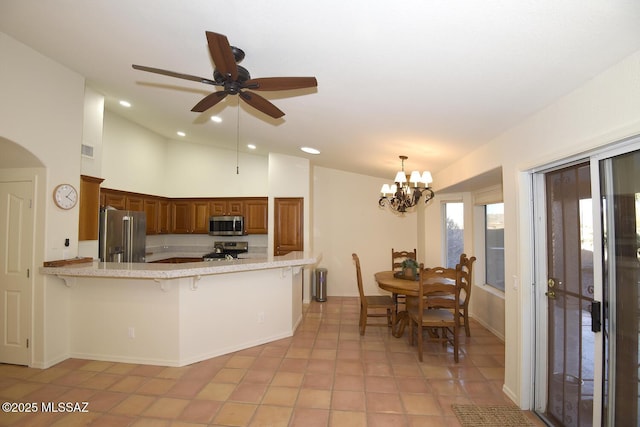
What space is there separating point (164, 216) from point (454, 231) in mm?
5619

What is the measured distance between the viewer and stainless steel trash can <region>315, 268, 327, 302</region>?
19.4ft

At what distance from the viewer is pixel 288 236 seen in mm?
5691

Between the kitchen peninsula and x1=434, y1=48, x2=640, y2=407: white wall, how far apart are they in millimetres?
2389

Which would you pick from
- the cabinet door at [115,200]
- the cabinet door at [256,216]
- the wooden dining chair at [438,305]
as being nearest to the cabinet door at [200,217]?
the cabinet door at [256,216]

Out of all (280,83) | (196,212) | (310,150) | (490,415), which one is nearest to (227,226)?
(196,212)

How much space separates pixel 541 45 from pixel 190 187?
618 cm

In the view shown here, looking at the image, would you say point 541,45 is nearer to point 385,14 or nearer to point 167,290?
point 385,14

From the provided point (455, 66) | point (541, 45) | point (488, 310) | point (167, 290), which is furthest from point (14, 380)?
point (488, 310)

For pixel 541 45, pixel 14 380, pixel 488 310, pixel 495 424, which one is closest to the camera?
pixel 541 45

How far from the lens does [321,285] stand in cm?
592

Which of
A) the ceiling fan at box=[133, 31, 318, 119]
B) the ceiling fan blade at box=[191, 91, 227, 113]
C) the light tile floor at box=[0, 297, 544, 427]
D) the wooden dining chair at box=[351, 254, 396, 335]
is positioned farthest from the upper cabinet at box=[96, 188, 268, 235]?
the ceiling fan at box=[133, 31, 318, 119]

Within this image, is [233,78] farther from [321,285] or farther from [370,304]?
[321,285]

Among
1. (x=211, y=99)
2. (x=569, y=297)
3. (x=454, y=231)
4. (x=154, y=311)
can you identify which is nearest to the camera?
(x=569, y=297)

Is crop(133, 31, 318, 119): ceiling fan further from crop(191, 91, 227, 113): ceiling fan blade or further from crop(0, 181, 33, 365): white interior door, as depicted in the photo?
crop(0, 181, 33, 365): white interior door
